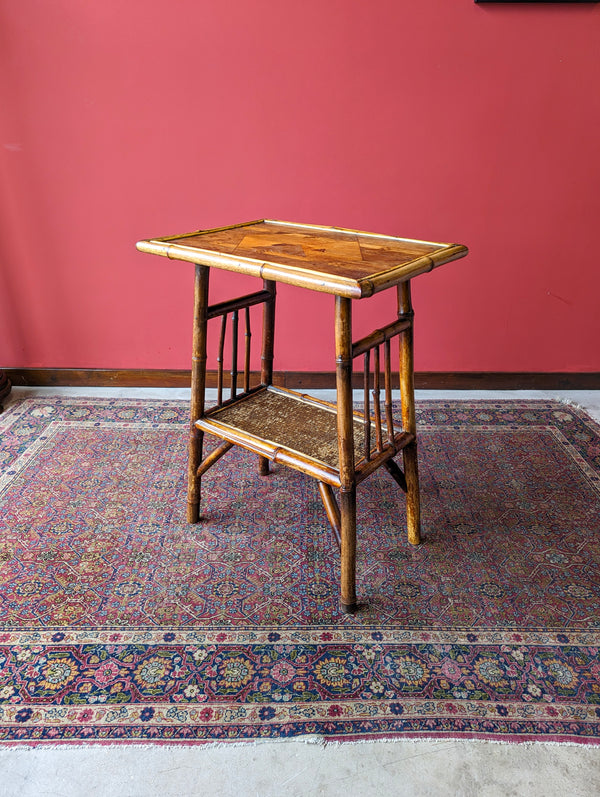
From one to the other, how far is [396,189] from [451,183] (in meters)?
0.28

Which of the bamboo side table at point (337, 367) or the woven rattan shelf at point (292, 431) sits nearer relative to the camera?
the bamboo side table at point (337, 367)

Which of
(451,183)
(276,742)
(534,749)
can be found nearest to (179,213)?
(451,183)

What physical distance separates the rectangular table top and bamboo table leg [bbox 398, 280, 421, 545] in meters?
0.17

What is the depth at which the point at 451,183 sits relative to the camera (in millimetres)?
3062

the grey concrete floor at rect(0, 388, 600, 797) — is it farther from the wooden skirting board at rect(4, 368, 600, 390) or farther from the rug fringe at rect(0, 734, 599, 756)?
the wooden skirting board at rect(4, 368, 600, 390)

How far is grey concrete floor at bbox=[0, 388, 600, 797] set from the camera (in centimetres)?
141

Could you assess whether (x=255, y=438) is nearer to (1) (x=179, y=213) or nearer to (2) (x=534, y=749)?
(2) (x=534, y=749)

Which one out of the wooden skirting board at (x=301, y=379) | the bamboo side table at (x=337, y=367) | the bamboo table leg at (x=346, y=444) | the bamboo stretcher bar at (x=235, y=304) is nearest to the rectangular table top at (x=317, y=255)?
the bamboo side table at (x=337, y=367)

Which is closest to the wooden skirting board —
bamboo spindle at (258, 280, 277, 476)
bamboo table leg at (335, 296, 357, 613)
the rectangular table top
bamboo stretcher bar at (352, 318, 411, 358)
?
bamboo spindle at (258, 280, 277, 476)

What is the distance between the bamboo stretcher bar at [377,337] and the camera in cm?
171

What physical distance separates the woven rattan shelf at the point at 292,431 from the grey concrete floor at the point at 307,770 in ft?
2.32

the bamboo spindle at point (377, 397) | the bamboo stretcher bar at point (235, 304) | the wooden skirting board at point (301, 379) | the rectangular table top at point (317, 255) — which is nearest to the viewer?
the rectangular table top at point (317, 255)

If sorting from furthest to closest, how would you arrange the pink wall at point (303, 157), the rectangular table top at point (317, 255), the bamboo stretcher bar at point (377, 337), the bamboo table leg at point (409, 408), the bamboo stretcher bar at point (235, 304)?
1. the pink wall at point (303, 157)
2. the bamboo stretcher bar at point (235, 304)
3. the bamboo table leg at point (409, 408)
4. the bamboo stretcher bar at point (377, 337)
5. the rectangular table top at point (317, 255)

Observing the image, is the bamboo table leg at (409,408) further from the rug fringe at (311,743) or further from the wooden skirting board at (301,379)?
the wooden skirting board at (301,379)
